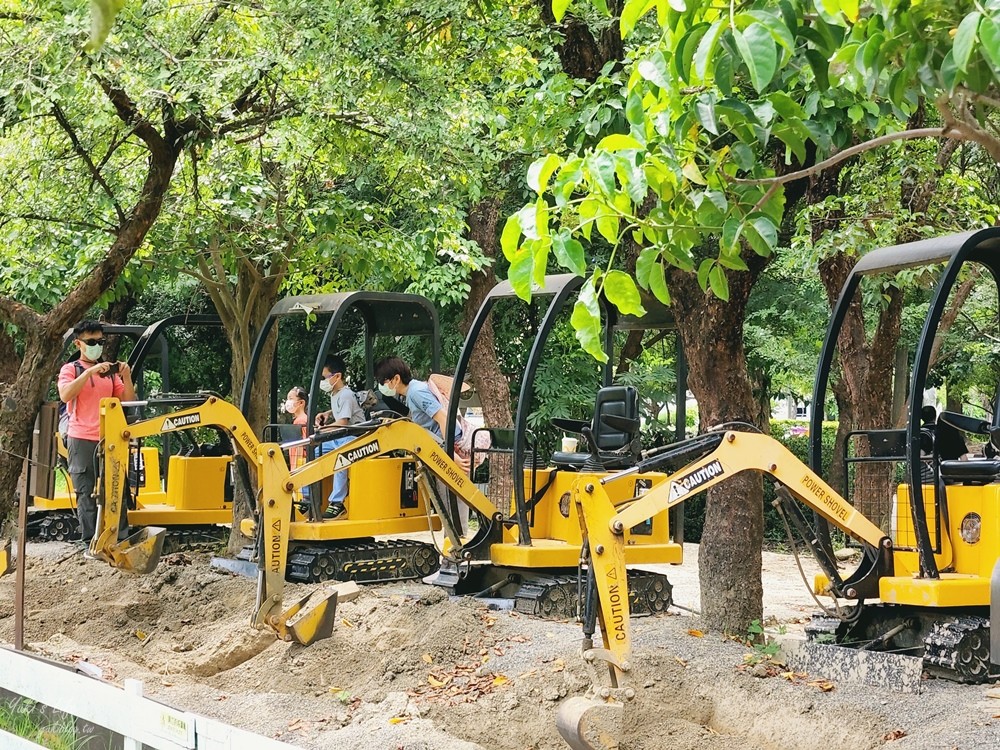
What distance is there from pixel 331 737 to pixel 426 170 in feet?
19.9

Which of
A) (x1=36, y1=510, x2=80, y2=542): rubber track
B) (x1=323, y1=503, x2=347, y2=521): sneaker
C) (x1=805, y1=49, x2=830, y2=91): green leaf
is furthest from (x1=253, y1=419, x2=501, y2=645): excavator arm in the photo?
(x1=36, y1=510, x2=80, y2=542): rubber track

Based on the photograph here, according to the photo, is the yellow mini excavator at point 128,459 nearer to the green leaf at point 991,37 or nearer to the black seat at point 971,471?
the black seat at point 971,471

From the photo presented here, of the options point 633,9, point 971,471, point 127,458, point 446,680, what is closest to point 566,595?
point 446,680

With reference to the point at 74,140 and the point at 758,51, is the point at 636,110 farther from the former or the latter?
the point at 74,140

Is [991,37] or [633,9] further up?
[633,9]

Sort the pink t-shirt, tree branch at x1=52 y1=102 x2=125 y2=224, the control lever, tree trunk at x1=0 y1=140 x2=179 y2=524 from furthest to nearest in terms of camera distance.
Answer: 1. the pink t-shirt
2. tree branch at x1=52 y1=102 x2=125 y2=224
3. tree trunk at x1=0 y1=140 x2=179 y2=524
4. the control lever

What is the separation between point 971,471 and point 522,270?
484 centimetres

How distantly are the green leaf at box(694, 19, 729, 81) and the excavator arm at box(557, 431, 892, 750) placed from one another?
3681 mm

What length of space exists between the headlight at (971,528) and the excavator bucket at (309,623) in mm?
4477

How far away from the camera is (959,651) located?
7957 mm

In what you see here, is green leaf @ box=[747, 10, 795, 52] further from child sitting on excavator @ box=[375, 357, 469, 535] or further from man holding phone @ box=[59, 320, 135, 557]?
man holding phone @ box=[59, 320, 135, 557]

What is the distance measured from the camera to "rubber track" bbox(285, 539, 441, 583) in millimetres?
12516

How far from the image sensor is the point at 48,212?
1235 cm

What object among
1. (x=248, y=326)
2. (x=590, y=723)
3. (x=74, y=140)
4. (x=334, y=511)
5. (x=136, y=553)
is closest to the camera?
(x=590, y=723)
